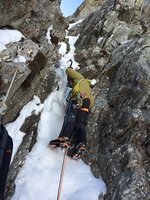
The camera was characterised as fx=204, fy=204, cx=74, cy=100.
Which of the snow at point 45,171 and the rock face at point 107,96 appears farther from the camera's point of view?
the rock face at point 107,96

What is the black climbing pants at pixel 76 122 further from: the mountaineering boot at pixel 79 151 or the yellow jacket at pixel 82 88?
the yellow jacket at pixel 82 88

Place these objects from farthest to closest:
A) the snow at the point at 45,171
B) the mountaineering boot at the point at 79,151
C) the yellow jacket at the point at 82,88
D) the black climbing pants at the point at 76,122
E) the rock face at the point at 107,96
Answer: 1. the yellow jacket at the point at 82,88
2. the black climbing pants at the point at 76,122
3. the mountaineering boot at the point at 79,151
4. the rock face at the point at 107,96
5. the snow at the point at 45,171

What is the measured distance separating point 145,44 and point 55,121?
928cm

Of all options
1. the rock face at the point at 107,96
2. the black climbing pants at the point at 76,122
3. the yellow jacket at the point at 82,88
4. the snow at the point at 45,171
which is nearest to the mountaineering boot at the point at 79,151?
the black climbing pants at the point at 76,122

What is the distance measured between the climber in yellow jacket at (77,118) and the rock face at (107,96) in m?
1.29

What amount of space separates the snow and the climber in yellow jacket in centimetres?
74

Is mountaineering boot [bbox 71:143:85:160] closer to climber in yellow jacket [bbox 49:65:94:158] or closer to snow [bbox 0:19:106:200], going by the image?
climber in yellow jacket [bbox 49:65:94:158]

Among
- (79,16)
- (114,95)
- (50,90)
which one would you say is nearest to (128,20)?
(114,95)

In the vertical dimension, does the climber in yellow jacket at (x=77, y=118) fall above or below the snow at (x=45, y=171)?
above

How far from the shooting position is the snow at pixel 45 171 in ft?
28.8

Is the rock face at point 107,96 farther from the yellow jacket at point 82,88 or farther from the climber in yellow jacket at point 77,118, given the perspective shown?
the yellow jacket at point 82,88

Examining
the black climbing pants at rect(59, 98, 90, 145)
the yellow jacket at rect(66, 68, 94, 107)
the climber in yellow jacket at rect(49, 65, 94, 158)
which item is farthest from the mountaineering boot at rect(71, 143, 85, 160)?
the yellow jacket at rect(66, 68, 94, 107)

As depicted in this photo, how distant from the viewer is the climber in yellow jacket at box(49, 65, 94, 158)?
995 centimetres

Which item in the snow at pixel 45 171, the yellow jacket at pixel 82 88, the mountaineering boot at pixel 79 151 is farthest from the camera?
the yellow jacket at pixel 82 88
